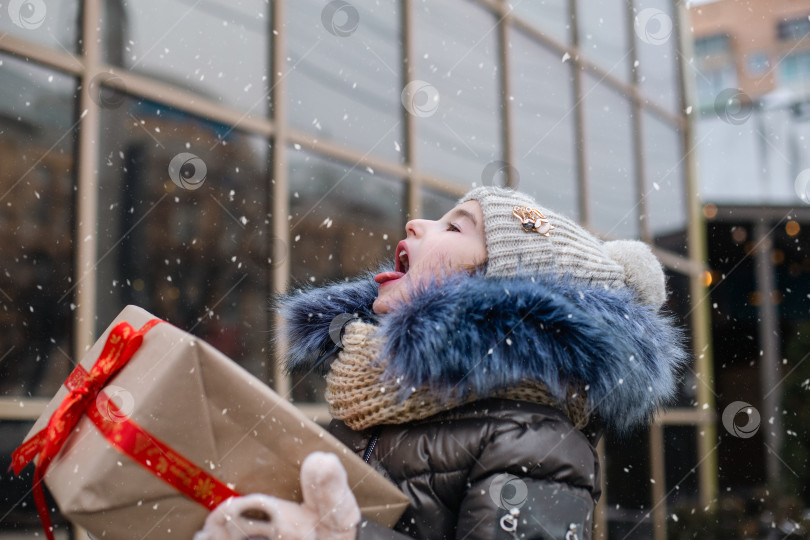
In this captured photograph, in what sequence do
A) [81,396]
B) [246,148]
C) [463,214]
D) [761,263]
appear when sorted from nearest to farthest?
[81,396]
[463,214]
[246,148]
[761,263]

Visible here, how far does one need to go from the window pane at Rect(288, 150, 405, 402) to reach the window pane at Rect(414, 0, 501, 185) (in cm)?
40

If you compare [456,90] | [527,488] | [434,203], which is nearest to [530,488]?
[527,488]

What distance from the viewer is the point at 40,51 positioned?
96.1 inches

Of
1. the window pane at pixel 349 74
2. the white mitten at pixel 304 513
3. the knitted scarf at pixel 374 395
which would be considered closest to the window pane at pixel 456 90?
the window pane at pixel 349 74

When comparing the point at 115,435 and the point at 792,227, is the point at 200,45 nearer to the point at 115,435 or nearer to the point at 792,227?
the point at 115,435

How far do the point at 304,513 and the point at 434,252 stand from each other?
660 millimetres

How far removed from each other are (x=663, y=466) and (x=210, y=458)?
18.8 feet

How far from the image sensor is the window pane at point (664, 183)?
602cm

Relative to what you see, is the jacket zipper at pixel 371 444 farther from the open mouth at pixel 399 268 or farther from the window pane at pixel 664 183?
the window pane at pixel 664 183

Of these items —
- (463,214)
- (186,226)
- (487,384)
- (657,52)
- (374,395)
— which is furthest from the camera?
(657,52)

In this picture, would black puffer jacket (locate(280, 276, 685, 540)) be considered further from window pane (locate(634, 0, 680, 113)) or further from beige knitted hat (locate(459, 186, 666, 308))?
window pane (locate(634, 0, 680, 113))

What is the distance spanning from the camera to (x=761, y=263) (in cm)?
971

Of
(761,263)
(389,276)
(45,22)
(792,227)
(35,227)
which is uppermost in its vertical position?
(792,227)

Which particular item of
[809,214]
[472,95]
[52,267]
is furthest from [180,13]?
[809,214]
